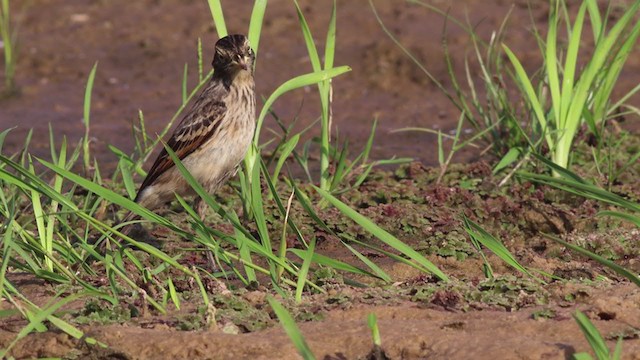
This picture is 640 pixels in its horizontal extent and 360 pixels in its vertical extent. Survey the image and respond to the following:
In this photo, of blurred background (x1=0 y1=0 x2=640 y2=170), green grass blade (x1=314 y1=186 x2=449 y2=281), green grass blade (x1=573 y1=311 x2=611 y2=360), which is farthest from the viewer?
blurred background (x1=0 y1=0 x2=640 y2=170)

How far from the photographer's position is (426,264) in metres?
5.12

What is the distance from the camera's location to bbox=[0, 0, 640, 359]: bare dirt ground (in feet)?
14.7

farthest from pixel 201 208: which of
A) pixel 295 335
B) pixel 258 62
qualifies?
pixel 258 62

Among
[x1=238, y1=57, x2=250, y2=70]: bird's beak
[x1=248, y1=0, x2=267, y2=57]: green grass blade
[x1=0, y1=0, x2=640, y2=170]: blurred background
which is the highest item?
[x1=248, y1=0, x2=267, y2=57]: green grass blade

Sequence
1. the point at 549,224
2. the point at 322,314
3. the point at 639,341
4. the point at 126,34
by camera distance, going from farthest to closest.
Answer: the point at 126,34
the point at 549,224
the point at 322,314
the point at 639,341

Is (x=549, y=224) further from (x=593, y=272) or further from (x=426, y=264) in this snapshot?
(x=426, y=264)

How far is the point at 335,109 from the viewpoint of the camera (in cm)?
1095

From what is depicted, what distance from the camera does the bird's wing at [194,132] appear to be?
22.6 feet

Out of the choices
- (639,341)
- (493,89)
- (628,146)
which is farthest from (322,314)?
(628,146)

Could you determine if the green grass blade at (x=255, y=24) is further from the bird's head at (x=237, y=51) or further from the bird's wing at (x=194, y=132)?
the bird's wing at (x=194, y=132)

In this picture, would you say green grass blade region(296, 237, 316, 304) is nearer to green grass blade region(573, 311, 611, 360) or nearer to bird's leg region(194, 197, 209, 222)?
green grass blade region(573, 311, 611, 360)

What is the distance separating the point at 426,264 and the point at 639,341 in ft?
3.57

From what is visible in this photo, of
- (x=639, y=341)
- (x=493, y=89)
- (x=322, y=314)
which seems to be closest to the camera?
(x=639, y=341)

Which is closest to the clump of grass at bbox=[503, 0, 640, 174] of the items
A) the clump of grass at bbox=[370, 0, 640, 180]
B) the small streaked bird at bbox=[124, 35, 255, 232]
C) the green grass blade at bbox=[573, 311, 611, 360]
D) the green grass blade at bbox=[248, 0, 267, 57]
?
the clump of grass at bbox=[370, 0, 640, 180]
